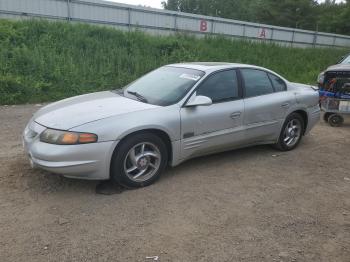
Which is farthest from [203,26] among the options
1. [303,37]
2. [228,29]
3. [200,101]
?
[200,101]

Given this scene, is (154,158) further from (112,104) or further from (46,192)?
(46,192)

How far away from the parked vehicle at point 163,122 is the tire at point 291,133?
2cm

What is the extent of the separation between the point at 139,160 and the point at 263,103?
2277 millimetres

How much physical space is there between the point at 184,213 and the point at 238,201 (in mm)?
717

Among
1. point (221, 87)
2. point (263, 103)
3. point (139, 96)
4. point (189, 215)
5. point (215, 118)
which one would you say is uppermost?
point (221, 87)

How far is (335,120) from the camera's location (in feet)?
27.6

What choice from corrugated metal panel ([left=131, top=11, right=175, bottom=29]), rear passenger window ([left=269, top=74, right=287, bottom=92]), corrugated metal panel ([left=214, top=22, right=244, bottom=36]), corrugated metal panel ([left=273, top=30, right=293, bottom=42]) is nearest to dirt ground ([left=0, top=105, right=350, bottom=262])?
rear passenger window ([left=269, top=74, right=287, bottom=92])

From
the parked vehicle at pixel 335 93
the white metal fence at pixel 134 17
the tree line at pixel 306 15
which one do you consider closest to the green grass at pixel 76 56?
the white metal fence at pixel 134 17

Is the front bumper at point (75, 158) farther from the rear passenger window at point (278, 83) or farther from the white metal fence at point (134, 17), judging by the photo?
the white metal fence at point (134, 17)

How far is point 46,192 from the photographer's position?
168 inches

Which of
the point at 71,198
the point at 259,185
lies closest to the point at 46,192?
the point at 71,198

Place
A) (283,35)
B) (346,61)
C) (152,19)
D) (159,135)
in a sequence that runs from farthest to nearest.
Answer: (283,35), (152,19), (346,61), (159,135)

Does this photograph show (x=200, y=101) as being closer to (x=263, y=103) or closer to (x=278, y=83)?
(x=263, y=103)

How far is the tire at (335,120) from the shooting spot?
27.5 ft
